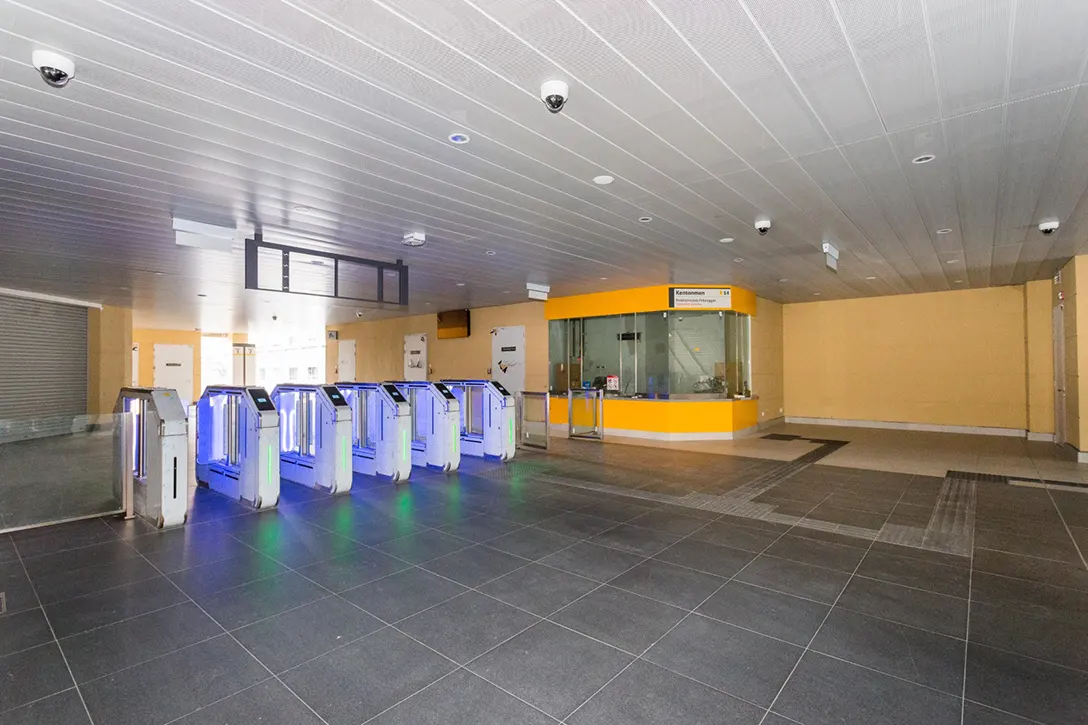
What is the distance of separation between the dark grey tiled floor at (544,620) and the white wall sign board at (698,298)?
540 centimetres

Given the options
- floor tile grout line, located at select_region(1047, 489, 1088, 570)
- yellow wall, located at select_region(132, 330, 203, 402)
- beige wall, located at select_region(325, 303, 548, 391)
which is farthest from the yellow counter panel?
yellow wall, located at select_region(132, 330, 203, 402)

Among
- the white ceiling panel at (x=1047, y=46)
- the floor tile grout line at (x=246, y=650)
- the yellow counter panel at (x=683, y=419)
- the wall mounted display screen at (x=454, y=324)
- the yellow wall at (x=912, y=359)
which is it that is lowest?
the floor tile grout line at (x=246, y=650)

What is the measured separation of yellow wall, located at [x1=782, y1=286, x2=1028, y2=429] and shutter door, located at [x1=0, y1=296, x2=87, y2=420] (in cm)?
1521

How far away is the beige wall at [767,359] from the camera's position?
1124 centimetres

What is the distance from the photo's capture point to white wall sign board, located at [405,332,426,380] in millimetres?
14754

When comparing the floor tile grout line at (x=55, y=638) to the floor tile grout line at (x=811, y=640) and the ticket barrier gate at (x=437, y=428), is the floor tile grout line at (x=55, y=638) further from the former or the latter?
the ticket barrier gate at (x=437, y=428)

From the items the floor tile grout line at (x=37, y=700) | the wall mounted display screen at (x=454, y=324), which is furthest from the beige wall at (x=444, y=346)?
the floor tile grout line at (x=37, y=700)

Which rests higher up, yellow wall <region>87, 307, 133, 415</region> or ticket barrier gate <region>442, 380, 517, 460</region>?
yellow wall <region>87, 307, 133, 415</region>

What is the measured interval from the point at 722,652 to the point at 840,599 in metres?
1.07

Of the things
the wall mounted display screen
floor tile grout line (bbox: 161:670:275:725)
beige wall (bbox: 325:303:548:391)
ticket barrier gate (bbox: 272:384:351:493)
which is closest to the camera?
floor tile grout line (bbox: 161:670:275:725)

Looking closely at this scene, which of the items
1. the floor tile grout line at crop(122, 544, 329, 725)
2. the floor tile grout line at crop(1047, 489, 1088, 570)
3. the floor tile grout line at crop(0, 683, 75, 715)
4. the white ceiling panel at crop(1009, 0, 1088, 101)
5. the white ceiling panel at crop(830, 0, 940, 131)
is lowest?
the floor tile grout line at crop(1047, 489, 1088, 570)

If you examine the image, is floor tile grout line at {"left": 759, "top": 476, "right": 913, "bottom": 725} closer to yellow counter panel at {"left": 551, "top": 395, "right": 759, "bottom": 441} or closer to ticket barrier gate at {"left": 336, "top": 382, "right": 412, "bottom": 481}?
ticket barrier gate at {"left": 336, "top": 382, "right": 412, "bottom": 481}

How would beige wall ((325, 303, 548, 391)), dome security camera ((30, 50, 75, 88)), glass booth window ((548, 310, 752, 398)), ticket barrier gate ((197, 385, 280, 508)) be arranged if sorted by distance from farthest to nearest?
beige wall ((325, 303, 548, 391)) < glass booth window ((548, 310, 752, 398)) < ticket barrier gate ((197, 385, 280, 508)) < dome security camera ((30, 50, 75, 88))

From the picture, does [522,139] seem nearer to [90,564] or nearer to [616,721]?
[616,721]
